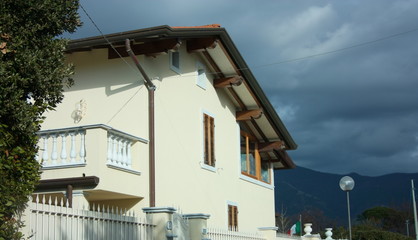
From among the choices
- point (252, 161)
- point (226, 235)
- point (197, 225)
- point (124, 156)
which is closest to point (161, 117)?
point (124, 156)

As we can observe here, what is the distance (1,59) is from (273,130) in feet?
52.9

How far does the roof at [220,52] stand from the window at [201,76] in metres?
0.32

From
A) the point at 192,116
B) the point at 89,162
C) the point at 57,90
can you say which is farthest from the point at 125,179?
the point at 57,90

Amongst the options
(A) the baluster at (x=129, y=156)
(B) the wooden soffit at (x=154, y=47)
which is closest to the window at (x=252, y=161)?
(B) the wooden soffit at (x=154, y=47)

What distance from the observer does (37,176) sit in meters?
6.95

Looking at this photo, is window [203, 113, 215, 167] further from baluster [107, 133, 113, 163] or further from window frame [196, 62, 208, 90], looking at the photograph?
baluster [107, 133, 113, 163]

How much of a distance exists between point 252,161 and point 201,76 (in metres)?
5.02

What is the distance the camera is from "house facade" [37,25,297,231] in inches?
508

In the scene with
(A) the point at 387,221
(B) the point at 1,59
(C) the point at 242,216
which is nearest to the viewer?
(B) the point at 1,59

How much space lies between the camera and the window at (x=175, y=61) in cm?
1642

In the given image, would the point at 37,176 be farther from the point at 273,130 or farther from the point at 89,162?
the point at 273,130

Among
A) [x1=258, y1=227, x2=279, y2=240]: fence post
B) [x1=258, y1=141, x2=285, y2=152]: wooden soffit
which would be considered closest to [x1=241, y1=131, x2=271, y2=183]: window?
[x1=258, y1=141, x2=285, y2=152]: wooden soffit

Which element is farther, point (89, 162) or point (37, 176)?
point (89, 162)

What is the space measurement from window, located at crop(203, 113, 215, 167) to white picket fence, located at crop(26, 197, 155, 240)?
737 centimetres
